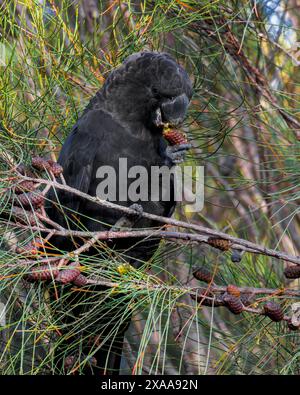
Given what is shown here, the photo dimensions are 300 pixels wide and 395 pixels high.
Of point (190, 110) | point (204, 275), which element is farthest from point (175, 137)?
point (204, 275)

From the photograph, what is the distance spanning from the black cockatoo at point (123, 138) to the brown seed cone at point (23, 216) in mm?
728

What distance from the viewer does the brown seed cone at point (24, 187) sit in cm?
174

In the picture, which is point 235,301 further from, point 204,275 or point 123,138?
point 123,138

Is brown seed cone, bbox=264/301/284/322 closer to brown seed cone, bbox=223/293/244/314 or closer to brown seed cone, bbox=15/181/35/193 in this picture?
brown seed cone, bbox=223/293/244/314

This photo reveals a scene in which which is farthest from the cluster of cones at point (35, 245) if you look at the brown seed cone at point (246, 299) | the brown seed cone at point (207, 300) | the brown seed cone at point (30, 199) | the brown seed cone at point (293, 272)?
the brown seed cone at point (293, 272)

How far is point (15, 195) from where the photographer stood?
67.8 inches

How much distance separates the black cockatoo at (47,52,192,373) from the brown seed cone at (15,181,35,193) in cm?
71

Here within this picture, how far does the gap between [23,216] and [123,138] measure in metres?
0.98

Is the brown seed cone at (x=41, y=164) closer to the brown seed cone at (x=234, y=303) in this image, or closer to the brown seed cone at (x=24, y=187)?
the brown seed cone at (x=24, y=187)

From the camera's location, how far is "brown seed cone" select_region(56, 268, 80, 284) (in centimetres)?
166

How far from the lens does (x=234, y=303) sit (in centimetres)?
177
